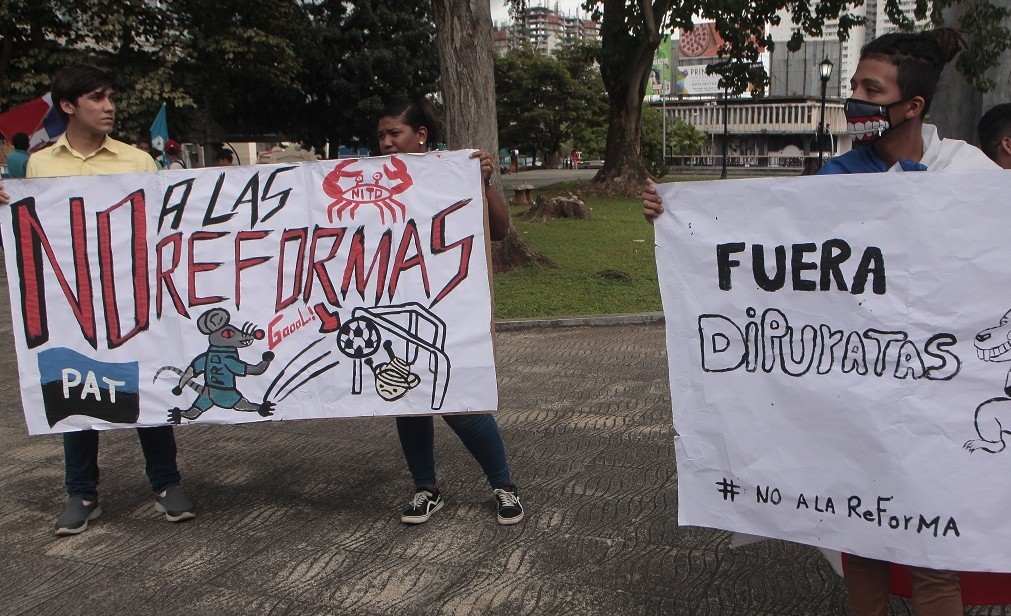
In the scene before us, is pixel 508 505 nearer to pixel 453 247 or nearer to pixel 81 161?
pixel 453 247

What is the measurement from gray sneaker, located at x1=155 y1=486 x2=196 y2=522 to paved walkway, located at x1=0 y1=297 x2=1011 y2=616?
0.15 feet

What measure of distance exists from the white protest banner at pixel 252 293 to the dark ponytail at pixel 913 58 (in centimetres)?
165

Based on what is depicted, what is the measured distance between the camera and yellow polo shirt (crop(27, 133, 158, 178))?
3.96 metres

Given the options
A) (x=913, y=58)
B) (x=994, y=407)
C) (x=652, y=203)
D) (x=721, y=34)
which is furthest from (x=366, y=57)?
(x=994, y=407)

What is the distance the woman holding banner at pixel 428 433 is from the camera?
3.87 m

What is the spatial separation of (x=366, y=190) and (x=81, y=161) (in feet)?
4.20

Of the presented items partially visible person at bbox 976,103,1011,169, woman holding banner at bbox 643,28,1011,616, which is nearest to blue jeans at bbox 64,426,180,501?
woman holding banner at bbox 643,28,1011,616

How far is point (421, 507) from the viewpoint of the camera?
392cm

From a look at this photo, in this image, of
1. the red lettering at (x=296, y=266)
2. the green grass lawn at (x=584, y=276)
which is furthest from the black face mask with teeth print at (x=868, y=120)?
the green grass lawn at (x=584, y=276)

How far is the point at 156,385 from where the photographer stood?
154 inches

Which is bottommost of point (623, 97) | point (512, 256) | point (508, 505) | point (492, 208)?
point (512, 256)

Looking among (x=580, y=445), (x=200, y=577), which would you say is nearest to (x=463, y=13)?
(x=580, y=445)

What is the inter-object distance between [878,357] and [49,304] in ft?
10.7

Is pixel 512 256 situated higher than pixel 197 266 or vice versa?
pixel 197 266
